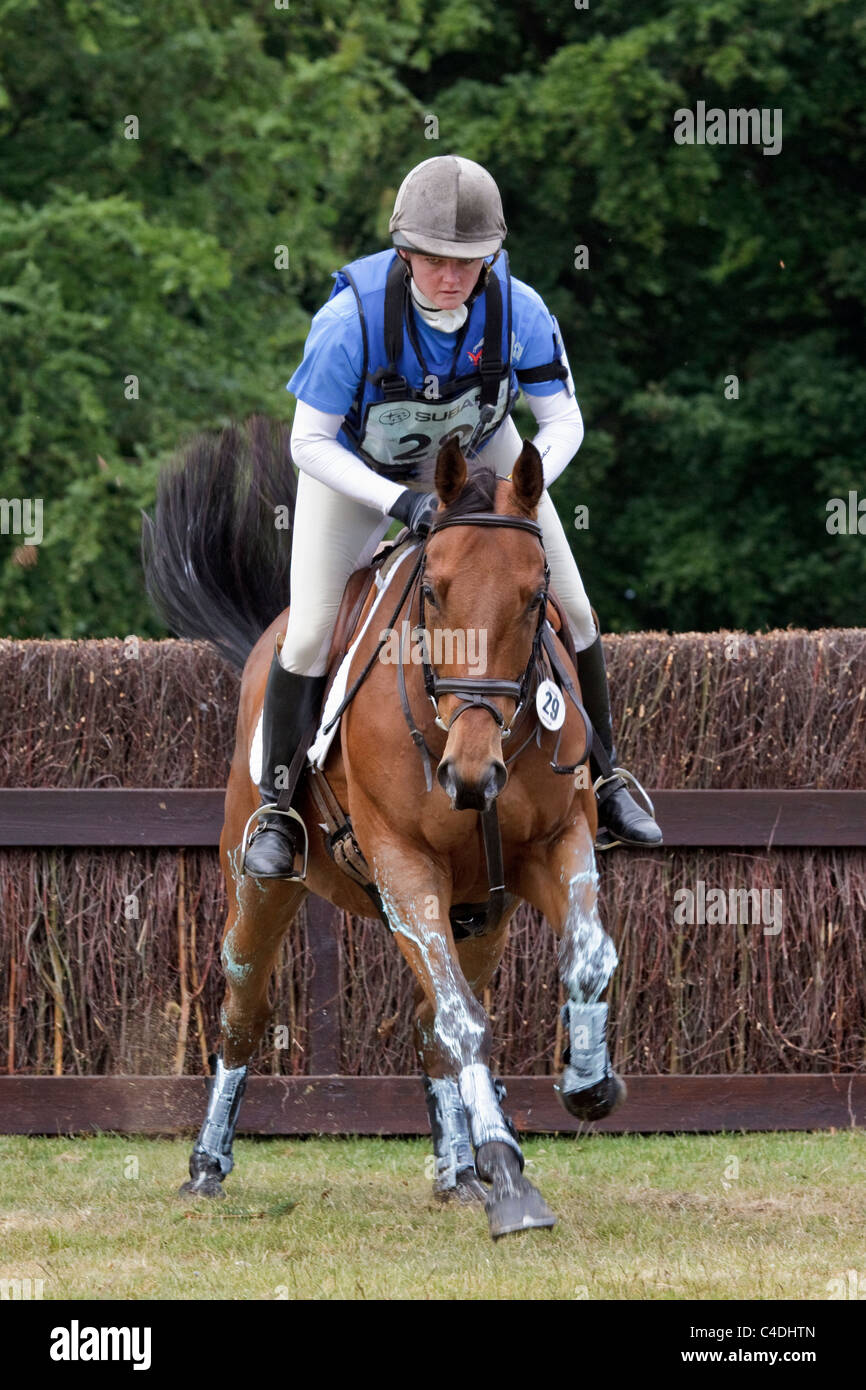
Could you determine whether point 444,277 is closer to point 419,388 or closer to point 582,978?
point 419,388

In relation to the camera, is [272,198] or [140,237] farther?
[272,198]

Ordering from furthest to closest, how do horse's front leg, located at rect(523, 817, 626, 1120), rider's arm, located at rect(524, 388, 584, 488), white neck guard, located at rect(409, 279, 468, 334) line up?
rider's arm, located at rect(524, 388, 584, 488) < white neck guard, located at rect(409, 279, 468, 334) < horse's front leg, located at rect(523, 817, 626, 1120)

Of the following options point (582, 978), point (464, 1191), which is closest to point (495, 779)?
point (582, 978)

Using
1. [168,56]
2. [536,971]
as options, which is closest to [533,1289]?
[536,971]

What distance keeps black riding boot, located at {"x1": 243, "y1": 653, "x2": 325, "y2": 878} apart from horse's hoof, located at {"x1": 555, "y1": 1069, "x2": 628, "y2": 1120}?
1362 millimetres

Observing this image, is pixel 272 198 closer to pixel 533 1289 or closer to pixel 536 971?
pixel 536 971

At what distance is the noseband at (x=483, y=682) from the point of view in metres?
4.32

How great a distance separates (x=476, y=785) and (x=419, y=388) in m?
1.42

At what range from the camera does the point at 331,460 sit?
16.6 ft

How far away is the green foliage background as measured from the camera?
16.2 meters

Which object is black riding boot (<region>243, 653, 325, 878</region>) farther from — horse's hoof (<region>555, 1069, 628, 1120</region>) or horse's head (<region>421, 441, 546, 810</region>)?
horse's hoof (<region>555, 1069, 628, 1120</region>)

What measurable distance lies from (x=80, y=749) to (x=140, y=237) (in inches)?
362

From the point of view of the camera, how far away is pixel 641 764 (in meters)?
7.77

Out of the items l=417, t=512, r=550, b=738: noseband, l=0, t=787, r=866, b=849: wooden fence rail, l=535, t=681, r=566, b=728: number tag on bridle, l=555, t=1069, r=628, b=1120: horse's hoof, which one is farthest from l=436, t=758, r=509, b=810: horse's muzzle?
l=0, t=787, r=866, b=849: wooden fence rail
